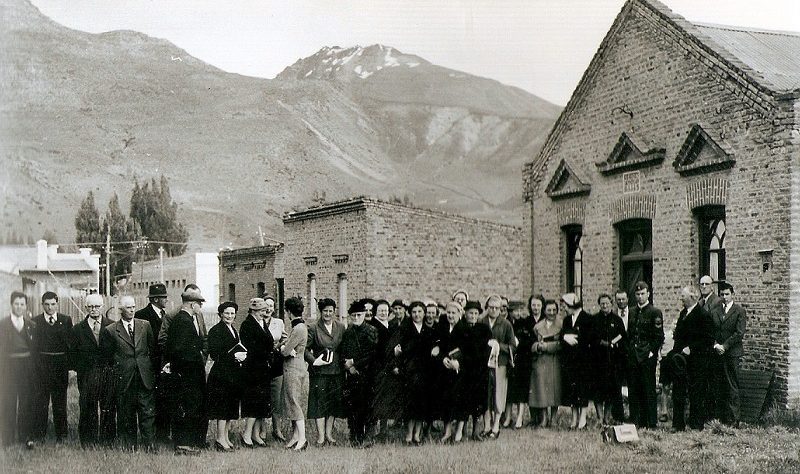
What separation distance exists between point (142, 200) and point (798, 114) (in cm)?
1920

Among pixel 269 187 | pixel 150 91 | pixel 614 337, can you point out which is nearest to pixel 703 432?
pixel 614 337

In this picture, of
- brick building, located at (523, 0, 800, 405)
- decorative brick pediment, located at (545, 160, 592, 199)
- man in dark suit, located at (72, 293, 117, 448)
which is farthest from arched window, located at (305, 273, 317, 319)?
man in dark suit, located at (72, 293, 117, 448)

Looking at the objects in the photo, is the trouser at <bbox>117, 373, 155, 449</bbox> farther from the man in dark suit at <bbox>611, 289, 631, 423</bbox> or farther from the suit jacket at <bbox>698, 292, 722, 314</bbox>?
the suit jacket at <bbox>698, 292, 722, 314</bbox>

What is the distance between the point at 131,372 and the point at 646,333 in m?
6.15

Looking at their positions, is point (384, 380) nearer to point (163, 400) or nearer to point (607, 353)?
point (163, 400)

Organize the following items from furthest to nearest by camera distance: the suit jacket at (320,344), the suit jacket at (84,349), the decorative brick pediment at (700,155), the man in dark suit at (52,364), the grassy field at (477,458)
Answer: the decorative brick pediment at (700,155) → the suit jacket at (320,344) → the suit jacket at (84,349) → the man in dark suit at (52,364) → the grassy field at (477,458)

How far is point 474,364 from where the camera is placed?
8797mm

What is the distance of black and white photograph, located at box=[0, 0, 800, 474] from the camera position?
804cm

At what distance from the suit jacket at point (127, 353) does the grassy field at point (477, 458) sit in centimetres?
78

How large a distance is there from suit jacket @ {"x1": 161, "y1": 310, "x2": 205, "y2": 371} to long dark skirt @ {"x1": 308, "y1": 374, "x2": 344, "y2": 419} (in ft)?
4.63

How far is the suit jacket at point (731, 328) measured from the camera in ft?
30.4

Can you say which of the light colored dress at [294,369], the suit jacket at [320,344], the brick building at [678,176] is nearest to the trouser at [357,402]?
the suit jacket at [320,344]

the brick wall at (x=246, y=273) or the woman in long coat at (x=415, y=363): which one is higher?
the brick wall at (x=246, y=273)

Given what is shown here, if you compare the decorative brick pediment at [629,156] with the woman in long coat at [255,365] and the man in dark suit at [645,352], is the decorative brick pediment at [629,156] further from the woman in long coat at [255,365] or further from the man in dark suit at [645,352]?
the woman in long coat at [255,365]
